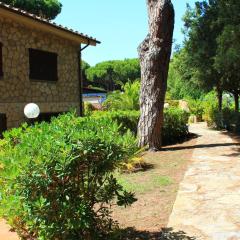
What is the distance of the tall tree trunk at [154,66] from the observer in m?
12.9

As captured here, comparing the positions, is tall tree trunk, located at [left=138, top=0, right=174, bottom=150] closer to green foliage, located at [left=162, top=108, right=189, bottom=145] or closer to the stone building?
green foliage, located at [left=162, top=108, right=189, bottom=145]

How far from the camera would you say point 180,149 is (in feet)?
44.6

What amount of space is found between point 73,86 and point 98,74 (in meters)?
46.7

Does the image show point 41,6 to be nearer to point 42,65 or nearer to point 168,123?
point 42,65

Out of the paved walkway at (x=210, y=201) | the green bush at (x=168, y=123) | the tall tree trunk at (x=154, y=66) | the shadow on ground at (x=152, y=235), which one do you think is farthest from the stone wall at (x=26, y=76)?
the shadow on ground at (x=152, y=235)

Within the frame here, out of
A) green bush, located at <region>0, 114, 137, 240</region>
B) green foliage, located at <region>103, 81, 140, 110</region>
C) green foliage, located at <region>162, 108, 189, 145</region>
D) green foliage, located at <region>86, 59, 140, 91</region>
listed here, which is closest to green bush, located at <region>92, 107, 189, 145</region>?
green foliage, located at <region>162, 108, 189, 145</region>

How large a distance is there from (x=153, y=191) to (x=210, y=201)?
129 centimetres

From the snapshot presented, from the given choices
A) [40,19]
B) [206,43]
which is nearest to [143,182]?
[40,19]

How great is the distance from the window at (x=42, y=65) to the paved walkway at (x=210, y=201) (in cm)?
770

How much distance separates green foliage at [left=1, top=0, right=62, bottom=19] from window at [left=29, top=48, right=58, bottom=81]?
20.7 metres

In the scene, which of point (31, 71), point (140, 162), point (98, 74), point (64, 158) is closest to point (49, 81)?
point (31, 71)

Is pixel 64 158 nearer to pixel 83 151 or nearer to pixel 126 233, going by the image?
pixel 83 151

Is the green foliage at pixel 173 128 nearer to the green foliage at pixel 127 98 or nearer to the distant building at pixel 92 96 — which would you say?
the green foliage at pixel 127 98

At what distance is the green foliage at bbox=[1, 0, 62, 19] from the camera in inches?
1467
